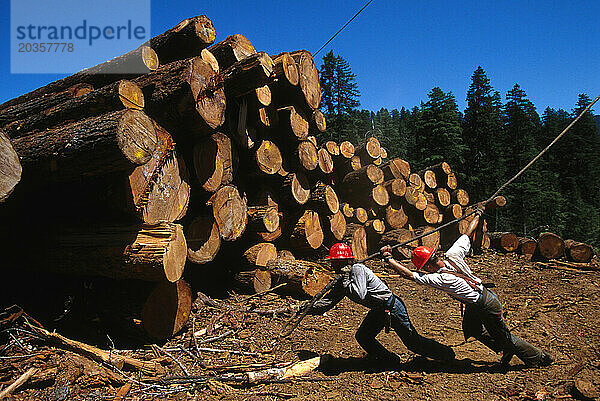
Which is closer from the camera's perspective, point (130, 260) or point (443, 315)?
point (130, 260)

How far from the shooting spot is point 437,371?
366 centimetres

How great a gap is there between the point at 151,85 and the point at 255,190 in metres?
2.41

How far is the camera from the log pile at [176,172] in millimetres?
3461

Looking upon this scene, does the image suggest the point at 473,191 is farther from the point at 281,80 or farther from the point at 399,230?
the point at 281,80

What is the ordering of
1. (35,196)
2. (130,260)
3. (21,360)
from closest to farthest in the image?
(21,360), (130,260), (35,196)

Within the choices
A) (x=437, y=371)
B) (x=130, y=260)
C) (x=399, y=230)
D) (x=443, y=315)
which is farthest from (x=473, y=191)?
(x=130, y=260)

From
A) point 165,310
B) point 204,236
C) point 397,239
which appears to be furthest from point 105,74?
point 397,239

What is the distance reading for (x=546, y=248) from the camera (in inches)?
340

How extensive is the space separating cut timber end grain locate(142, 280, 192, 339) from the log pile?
0.5 inches

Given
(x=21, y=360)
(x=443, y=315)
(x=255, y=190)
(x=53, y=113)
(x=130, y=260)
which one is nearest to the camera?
(x=21, y=360)

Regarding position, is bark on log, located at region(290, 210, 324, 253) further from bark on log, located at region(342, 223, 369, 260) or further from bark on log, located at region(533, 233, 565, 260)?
bark on log, located at region(533, 233, 565, 260)

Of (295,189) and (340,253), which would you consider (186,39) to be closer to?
(295,189)

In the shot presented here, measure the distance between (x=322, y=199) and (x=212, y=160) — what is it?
252cm

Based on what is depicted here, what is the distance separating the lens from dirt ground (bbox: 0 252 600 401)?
3059 millimetres
